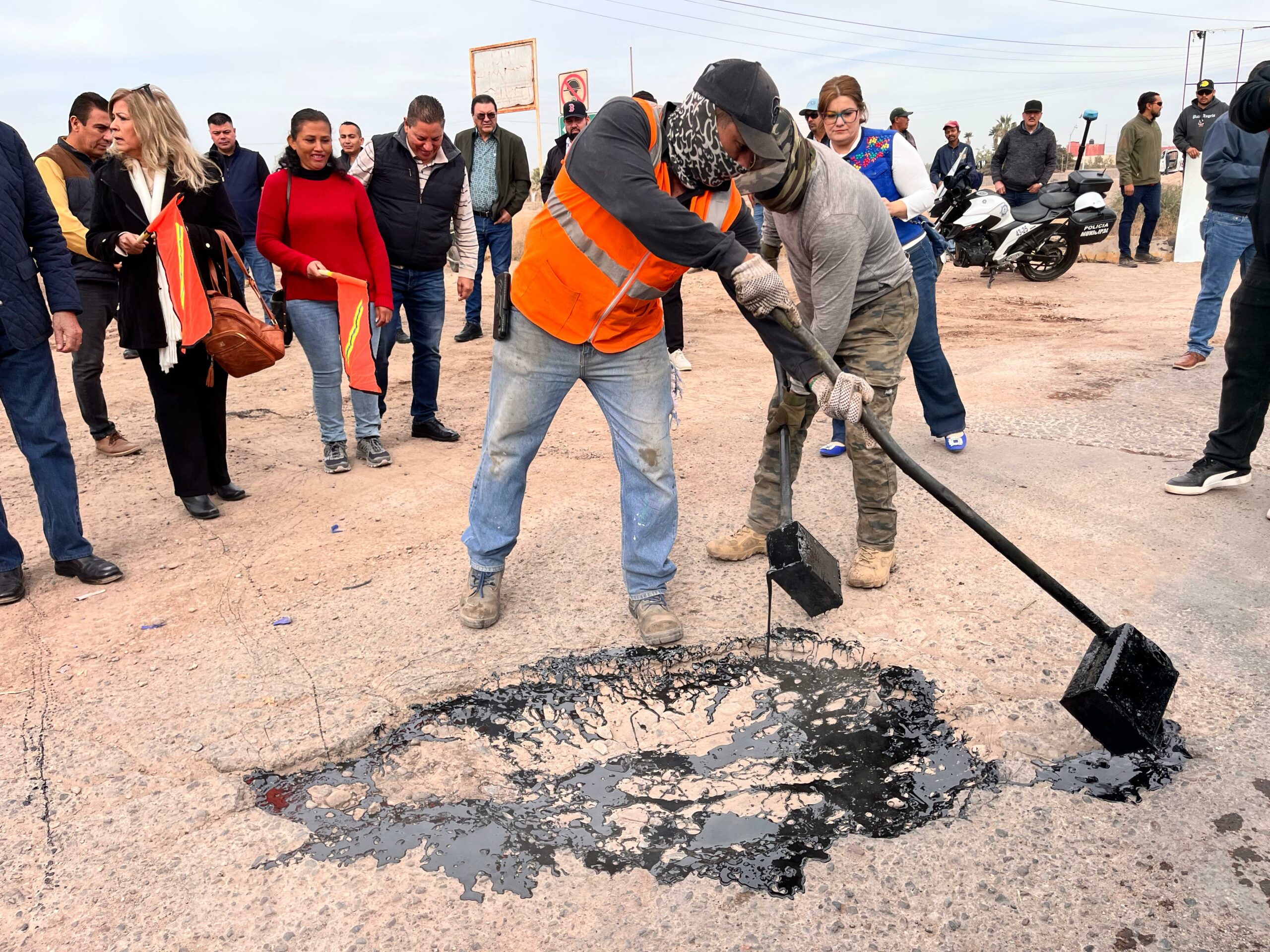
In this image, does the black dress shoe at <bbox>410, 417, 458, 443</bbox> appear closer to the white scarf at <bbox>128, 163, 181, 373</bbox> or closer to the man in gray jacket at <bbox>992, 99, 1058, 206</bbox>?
the white scarf at <bbox>128, 163, 181, 373</bbox>

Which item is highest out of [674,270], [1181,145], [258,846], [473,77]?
[473,77]

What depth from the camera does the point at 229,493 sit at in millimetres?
4516

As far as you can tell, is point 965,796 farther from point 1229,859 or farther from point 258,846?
point 258,846

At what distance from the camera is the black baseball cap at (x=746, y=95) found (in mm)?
2354

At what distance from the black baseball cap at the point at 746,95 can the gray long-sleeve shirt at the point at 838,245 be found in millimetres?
538

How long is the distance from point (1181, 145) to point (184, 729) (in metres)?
10.5

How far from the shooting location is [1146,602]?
3.12 meters

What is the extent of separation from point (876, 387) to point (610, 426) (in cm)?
104

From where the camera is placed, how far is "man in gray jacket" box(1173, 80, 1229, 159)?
8.77 m

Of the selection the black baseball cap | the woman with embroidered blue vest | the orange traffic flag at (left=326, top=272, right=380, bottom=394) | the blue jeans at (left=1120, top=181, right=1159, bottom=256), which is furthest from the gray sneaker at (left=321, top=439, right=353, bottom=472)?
the blue jeans at (left=1120, top=181, right=1159, bottom=256)

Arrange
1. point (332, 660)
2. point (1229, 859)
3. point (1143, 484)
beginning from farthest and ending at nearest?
point (1143, 484)
point (332, 660)
point (1229, 859)

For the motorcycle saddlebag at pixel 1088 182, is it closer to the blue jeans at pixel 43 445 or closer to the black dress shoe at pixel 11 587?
the blue jeans at pixel 43 445

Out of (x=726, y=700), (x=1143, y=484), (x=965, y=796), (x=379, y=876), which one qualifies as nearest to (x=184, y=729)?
(x=379, y=876)

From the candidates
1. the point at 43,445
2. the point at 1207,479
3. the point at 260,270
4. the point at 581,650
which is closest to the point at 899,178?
the point at 1207,479
